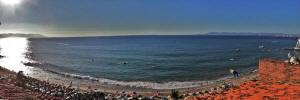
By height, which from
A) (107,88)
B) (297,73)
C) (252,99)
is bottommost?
(107,88)

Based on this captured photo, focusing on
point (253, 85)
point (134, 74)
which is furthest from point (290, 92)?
point (134, 74)

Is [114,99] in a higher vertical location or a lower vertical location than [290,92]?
lower

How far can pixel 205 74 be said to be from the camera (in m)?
36.5

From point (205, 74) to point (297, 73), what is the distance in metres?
24.3

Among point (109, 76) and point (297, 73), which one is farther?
point (109, 76)

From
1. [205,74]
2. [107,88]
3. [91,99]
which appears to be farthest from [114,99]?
[205,74]

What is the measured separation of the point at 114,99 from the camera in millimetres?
20578

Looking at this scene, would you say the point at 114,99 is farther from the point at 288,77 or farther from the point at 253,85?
the point at 288,77

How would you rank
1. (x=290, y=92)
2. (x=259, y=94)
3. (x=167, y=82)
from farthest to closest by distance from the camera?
1. (x=167, y=82)
2. (x=259, y=94)
3. (x=290, y=92)

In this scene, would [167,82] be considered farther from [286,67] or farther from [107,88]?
[286,67]

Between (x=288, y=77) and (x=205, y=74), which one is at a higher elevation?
(x=288, y=77)

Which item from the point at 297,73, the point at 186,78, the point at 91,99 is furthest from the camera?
the point at 186,78

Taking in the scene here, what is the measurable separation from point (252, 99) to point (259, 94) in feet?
3.11

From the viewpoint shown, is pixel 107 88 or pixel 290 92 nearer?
pixel 290 92
